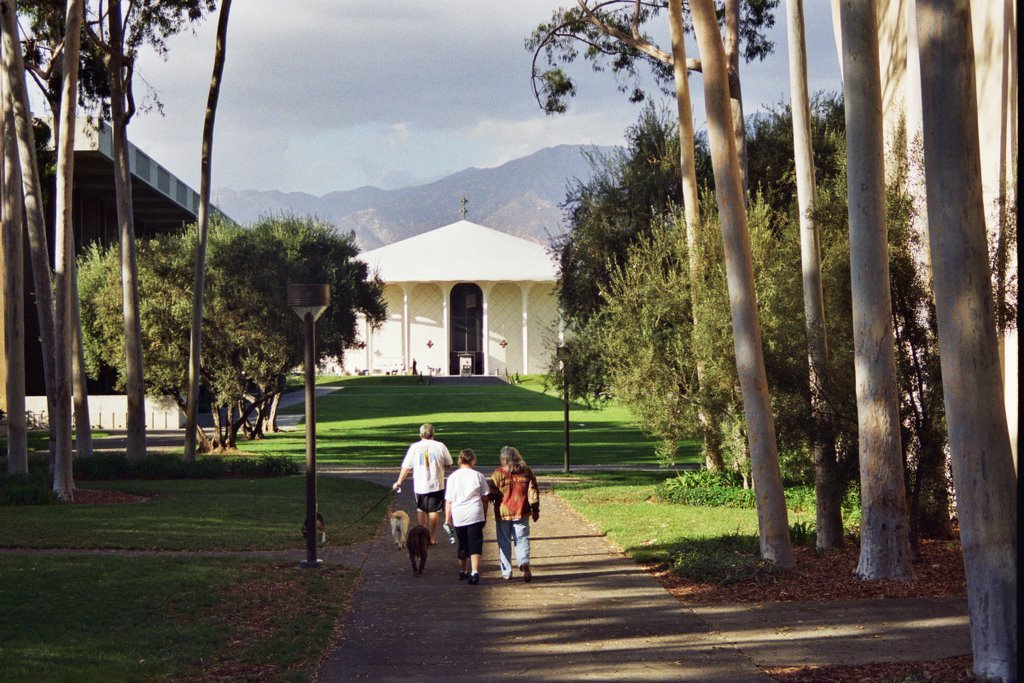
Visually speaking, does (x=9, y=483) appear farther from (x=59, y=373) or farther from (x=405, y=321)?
(x=405, y=321)

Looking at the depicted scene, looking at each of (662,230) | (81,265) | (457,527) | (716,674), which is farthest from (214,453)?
(716,674)

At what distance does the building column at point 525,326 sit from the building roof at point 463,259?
1.82m

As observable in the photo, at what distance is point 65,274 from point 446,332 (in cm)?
7817

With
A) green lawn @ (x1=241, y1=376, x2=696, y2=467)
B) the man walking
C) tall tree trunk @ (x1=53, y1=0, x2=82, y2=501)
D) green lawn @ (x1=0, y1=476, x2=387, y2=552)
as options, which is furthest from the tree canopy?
the man walking

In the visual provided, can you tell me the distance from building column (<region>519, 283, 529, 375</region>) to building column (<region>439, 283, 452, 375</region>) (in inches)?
238

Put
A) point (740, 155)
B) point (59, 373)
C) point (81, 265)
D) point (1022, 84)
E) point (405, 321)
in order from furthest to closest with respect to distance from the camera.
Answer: point (405, 321) < point (81, 265) < point (740, 155) < point (59, 373) < point (1022, 84)

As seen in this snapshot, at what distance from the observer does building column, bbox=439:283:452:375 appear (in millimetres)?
94688

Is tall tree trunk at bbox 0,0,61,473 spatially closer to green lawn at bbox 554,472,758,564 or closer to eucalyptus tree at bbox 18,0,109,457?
eucalyptus tree at bbox 18,0,109,457

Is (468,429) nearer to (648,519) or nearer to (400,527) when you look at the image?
(648,519)

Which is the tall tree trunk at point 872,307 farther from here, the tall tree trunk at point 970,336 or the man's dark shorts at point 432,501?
the man's dark shorts at point 432,501

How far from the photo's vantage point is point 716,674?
7.34m

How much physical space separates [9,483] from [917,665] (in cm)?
1455

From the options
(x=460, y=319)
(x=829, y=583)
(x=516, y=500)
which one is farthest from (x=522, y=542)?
(x=460, y=319)

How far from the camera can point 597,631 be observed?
888cm
